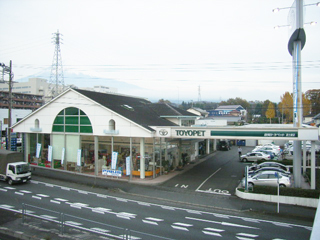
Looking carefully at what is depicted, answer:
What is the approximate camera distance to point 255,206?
1585cm

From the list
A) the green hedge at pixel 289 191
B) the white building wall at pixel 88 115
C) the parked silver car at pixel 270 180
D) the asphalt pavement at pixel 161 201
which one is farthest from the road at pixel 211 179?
the white building wall at pixel 88 115

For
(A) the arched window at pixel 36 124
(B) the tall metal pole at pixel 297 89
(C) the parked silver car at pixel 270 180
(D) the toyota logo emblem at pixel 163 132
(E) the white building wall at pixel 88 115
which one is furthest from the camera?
(A) the arched window at pixel 36 124

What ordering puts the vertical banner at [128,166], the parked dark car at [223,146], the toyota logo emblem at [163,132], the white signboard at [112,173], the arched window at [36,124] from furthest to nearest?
the parked dark car at [223,146], the arched window at [36,124], the white signboard at [112,173], the vertical banner at [128,166], the toyota logo emblem at [163,132]

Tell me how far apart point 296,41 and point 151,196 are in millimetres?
16315

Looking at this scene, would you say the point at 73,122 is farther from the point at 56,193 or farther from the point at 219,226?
the point at 219,226

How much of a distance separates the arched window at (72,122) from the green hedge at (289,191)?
1541 cm

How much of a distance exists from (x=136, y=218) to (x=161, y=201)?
3.66 m

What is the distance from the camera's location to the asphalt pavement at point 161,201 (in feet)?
37.0

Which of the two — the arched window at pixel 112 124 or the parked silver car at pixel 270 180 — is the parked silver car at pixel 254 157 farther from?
the arched window at pixel 112 124

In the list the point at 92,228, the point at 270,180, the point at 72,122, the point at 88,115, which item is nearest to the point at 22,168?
the point at 72,122

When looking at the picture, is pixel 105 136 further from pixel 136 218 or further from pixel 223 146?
pixel 223 146

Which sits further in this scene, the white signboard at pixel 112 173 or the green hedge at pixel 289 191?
the white signboard at pixel 112 173

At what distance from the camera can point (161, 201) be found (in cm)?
1698

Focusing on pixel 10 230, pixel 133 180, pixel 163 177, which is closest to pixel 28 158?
pixel 133 180
